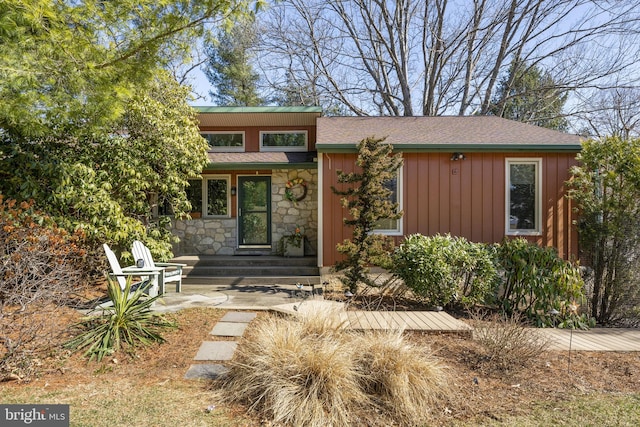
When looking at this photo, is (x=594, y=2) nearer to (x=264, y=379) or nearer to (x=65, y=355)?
(x=264, y=379)

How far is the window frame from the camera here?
7.66 meters

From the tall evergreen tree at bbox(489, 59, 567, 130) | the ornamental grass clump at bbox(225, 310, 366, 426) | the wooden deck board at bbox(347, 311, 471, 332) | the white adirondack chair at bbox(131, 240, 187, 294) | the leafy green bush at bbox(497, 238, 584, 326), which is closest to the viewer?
the ornamental grass clump at bbox(225, 310, 366, 426)

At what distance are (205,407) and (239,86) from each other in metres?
18.5

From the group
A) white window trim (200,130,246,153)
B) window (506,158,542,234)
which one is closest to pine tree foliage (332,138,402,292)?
window (506,158,542,234)

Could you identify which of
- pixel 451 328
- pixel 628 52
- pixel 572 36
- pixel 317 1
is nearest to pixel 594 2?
pixel 572 36

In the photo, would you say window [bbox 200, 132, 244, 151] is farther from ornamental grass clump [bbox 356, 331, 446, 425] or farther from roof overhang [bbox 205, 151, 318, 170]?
ornamental grass clump [bbox 356, 331, 446, 425]

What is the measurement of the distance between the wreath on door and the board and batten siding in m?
1.72

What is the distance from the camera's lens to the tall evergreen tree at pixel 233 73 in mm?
18250

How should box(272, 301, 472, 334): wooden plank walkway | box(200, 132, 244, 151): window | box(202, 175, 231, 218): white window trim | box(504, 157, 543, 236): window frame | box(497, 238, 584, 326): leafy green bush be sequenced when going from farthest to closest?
1. box(200, 132, 244, 151): window
2. box(202, 175, 231, 218): white window trim
3. box(504, 157, 543, 236): window frame
4. box(497, 238, 584, 326): leafy green bush
5. box(272, 301, 472, 334): wooden plank walkway

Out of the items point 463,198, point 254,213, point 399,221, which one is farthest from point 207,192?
point 463,198

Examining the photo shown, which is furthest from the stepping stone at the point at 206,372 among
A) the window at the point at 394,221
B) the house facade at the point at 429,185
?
the window at the point at 394,221

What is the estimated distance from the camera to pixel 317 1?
16.3 meters

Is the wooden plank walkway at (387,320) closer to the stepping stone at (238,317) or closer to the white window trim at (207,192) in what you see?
the stepping stone at (238,317)

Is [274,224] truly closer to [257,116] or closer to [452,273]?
[257,116]
